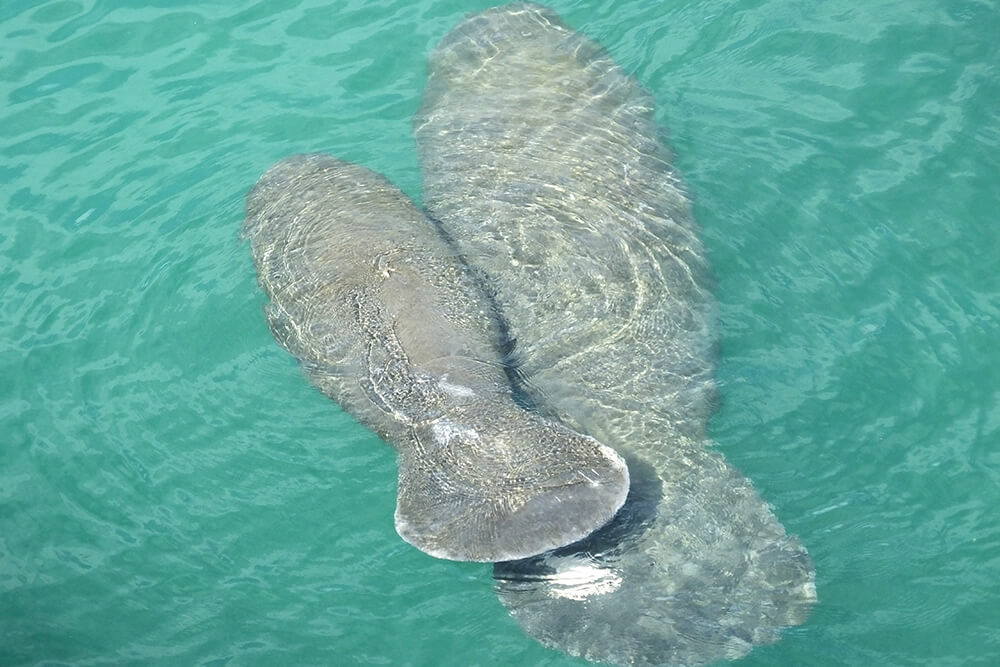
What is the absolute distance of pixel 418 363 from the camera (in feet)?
15.9

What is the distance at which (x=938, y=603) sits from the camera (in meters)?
4.28

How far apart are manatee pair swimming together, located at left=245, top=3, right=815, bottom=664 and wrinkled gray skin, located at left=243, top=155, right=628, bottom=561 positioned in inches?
0.5

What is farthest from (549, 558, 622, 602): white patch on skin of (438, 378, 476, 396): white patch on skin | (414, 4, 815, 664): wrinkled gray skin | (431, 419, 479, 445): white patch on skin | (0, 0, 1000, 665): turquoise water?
(438, 378, 476, 396): white patch on skin

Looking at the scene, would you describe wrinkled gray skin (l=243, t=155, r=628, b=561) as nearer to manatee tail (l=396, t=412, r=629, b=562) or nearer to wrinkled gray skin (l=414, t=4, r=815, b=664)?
manatee tail (l=396, t=412, r=629, b=562)

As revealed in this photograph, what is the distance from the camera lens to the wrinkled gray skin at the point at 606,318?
13.5 feet

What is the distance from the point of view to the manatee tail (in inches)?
155

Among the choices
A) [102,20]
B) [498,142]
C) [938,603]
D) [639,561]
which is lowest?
[938,603]

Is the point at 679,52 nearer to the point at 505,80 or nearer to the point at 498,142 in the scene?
the point at 505,80

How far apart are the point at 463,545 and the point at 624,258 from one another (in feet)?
7.03

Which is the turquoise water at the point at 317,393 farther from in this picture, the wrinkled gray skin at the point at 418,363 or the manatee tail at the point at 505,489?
the manatee tail at the point at 505,489

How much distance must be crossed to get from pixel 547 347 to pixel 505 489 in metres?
1.16

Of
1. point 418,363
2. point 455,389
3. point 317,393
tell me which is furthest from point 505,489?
point 317,393

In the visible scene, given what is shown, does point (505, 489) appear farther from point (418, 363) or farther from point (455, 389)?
point (418, 363)

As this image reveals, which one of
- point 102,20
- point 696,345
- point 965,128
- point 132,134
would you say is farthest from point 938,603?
point 102,20
